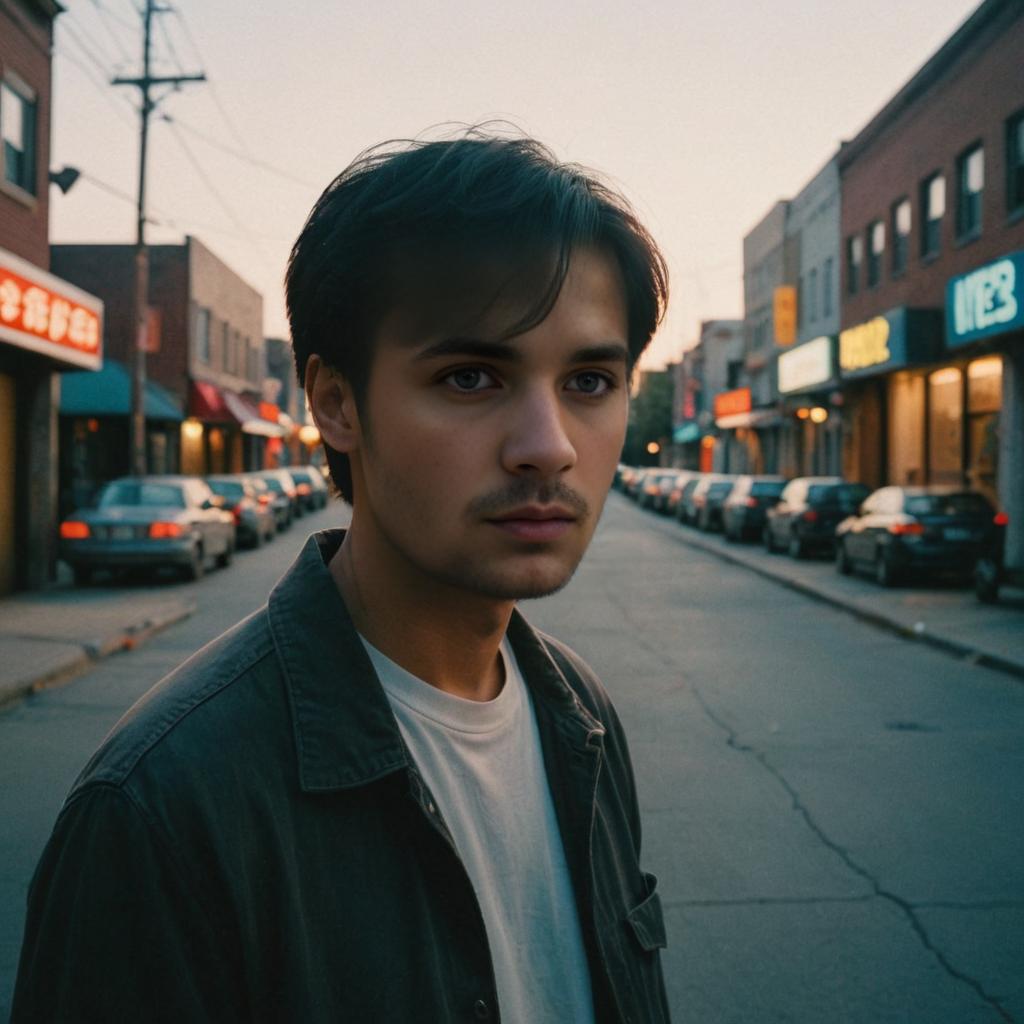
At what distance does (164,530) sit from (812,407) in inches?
783

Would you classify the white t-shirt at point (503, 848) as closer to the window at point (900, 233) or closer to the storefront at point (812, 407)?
the window at point (900, 233)

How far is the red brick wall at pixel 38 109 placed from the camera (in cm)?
1554

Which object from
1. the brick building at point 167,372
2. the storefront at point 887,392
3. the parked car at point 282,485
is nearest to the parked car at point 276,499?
the parked car at point 282,485

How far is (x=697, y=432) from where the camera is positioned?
6388 centimetres

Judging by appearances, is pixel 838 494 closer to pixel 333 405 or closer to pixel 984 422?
pixel 984 422

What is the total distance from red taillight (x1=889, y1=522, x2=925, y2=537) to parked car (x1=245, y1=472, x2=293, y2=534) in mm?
17148

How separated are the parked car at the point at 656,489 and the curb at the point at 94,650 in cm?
3264

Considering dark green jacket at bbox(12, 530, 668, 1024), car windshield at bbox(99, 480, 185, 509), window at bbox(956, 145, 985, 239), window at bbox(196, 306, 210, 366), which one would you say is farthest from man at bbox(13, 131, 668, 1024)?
window at bbox(196, 306, 210, 366)

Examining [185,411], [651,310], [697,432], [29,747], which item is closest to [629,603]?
[29,747]

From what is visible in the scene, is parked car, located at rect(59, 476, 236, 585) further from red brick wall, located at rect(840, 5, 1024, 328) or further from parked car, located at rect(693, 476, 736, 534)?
parked car, located at rect(693, 476, 736, 534)

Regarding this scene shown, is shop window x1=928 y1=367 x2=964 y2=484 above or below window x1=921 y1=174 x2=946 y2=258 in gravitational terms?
below

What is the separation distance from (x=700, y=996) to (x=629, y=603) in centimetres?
1290

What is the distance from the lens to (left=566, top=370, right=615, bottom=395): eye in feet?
5.49

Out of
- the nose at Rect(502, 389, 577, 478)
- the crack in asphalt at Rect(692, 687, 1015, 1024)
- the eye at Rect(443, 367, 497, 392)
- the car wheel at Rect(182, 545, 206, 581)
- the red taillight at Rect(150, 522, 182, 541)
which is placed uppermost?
the eye at Rect(443, 367, 497, 392)
